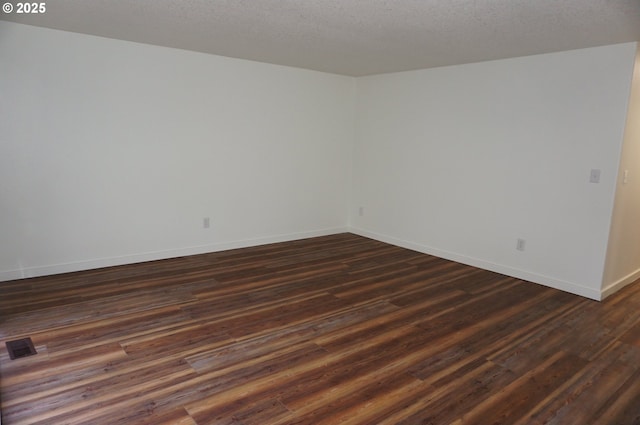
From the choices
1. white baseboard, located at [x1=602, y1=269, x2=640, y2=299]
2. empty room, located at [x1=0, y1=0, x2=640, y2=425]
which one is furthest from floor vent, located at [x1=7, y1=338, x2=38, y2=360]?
white baseboard, located at [x1=602, y1=269, x2=640, y2=299]

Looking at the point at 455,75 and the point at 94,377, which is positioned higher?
the point at 455,75

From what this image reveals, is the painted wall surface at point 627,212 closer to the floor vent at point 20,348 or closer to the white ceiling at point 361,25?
the white ceiling at point 361,25

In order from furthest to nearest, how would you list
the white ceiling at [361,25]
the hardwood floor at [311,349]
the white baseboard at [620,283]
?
the white baseboard at [620,283], the white ceiling at [361,25], the hardwood floor at [311,349]

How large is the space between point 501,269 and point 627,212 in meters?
1.28

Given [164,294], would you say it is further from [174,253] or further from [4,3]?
[4,3]

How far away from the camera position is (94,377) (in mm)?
2383

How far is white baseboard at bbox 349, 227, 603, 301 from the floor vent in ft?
13.7

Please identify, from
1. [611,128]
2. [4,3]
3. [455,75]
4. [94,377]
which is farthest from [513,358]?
[4,3]

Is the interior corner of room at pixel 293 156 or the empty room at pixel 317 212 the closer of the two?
the empty room at pixel 317 212

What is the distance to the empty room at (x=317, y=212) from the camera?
7.89ft

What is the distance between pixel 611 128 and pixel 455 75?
174 cm

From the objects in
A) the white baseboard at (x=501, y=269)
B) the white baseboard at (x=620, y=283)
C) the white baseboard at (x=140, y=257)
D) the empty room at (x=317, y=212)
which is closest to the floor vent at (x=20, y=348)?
the empty room at (x=317, y=212)

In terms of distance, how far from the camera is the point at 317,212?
5996 mm

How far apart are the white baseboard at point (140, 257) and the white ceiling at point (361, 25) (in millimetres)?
2229
